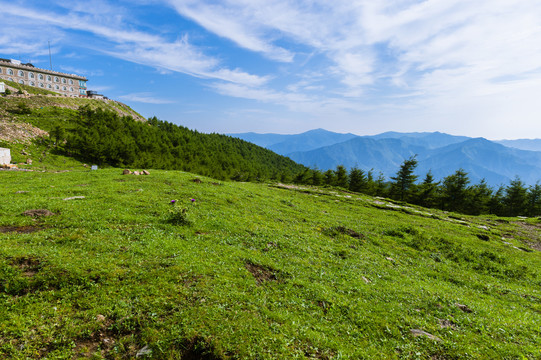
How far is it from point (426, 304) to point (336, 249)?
5.89 meters

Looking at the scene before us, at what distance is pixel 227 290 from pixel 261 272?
251cm

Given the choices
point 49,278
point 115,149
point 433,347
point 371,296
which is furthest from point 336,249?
point 115,149

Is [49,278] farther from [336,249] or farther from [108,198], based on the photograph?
[336,249]

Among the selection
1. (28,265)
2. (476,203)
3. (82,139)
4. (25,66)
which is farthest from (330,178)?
(25,66)

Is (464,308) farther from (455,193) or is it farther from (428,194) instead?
(455,193)

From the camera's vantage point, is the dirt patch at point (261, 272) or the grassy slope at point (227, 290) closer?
the grassy slope at point (227, 290)

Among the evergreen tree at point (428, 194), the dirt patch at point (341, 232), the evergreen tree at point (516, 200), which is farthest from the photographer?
the evergreen tree at point (428, 194)

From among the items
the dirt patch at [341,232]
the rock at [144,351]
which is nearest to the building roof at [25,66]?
the dirt patch at [341,232]

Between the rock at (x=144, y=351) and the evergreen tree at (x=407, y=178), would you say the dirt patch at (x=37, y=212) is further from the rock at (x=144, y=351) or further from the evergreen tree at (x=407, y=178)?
the evergreen tree at (x=407, y=178)

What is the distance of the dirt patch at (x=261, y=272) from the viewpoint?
10.1 m

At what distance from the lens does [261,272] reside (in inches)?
419

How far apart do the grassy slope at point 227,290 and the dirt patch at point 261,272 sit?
2.6 inches

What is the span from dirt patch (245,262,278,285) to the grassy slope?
67 mm

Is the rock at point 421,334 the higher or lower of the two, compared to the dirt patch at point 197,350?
lower
